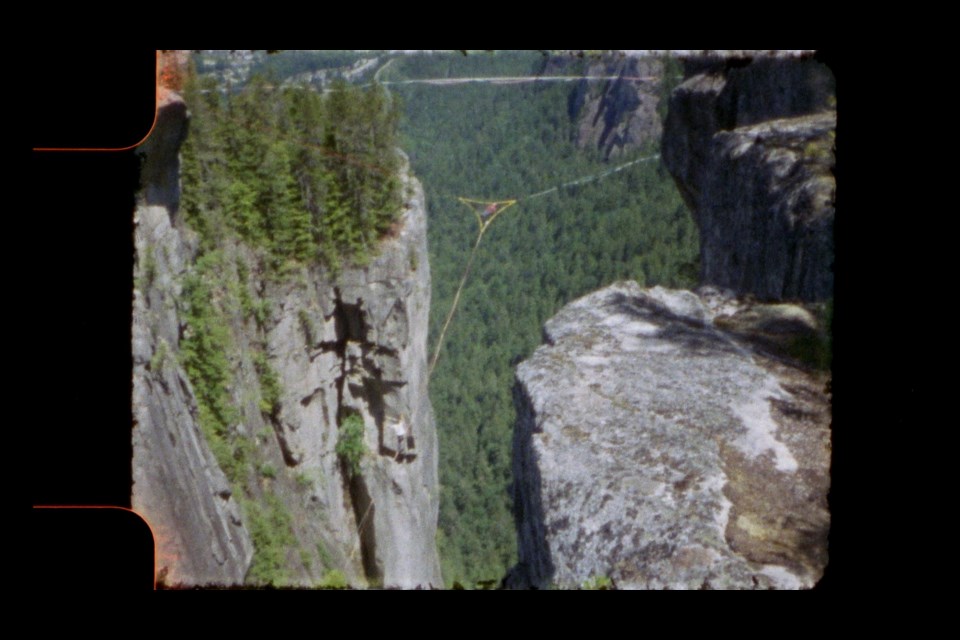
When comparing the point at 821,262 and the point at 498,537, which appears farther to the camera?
the point at 498,537

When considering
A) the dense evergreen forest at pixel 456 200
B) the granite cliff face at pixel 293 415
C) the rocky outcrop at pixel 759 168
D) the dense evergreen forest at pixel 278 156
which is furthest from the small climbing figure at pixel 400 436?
the rocky outcrop at pixel 759 168

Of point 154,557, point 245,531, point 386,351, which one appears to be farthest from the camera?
point 386,351

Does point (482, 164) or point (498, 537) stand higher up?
point (482, 164)

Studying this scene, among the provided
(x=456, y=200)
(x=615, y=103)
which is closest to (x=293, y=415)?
(x=456, y=200)

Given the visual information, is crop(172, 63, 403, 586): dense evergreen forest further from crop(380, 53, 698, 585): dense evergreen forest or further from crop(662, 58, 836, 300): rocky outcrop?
crop(662, 58, 836, 300): rocky outcrop

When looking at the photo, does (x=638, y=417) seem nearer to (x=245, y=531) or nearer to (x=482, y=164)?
(x=482, y=164)

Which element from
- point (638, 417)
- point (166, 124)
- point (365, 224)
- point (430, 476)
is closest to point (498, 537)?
point (430, 476)

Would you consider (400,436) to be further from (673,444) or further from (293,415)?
(673,444)
